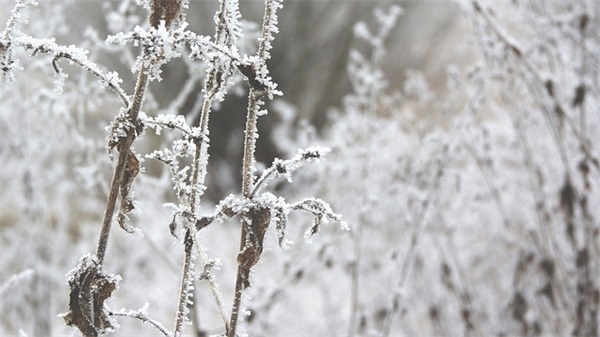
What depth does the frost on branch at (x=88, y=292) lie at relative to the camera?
2.07 feet

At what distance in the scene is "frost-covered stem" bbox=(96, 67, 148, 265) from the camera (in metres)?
0.62

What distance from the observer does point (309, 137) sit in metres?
2.14

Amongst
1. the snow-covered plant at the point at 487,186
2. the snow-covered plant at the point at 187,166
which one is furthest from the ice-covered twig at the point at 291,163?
the snow-covered plant at the point at 487,186

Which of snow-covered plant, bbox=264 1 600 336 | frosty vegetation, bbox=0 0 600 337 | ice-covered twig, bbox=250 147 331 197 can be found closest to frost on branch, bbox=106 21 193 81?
frosty vegetation, bbox=0 0 600 337

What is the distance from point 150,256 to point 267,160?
4836 mm

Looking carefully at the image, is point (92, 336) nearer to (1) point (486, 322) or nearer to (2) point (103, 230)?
(2) point (103, 230)

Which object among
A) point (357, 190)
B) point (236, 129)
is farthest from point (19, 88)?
point (236, 129)

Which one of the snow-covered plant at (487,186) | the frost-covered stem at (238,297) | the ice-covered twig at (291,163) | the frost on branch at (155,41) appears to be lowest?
the frost-covered stem at (238,297)

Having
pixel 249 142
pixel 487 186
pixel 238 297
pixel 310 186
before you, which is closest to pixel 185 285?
pixel 238 297

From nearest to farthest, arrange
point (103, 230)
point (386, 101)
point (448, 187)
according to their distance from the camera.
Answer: point (103, 230) < point (386, 101) < point (448, 187)

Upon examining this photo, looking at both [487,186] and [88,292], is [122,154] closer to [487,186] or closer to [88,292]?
[88,292]

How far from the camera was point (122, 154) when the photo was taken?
2.06 feet

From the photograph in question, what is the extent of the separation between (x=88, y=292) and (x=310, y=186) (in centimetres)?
241

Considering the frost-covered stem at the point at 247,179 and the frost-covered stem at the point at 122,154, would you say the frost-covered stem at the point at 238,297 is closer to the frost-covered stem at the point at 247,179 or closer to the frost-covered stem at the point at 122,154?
the frost-covered stem at the point at 247,179
